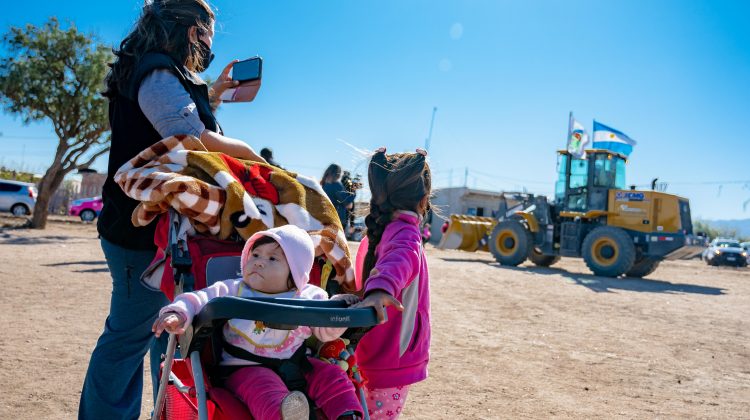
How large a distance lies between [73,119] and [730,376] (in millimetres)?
19593

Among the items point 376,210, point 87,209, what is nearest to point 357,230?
point 376,210

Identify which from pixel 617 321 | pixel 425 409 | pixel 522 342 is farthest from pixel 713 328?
pixel 425 409

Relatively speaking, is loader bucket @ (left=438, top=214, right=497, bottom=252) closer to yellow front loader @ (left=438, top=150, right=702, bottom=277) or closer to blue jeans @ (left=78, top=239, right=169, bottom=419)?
yellow front loader @ (left=438, top=150, right=702, bottom=277)

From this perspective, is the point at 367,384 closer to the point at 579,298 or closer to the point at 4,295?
the point at 4,295

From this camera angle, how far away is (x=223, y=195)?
227 centimetres

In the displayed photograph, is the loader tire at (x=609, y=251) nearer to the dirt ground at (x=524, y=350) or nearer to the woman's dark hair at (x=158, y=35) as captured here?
the dirt ground at (x=524, y=350)

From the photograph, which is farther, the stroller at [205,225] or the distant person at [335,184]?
the distant person at [335,184]

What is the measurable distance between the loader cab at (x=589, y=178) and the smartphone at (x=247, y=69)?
1326cm

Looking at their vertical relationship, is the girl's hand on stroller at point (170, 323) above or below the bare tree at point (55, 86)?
below

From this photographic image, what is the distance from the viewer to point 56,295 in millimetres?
7051

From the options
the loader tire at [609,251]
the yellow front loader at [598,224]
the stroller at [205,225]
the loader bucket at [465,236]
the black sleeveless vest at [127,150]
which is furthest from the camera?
the loader bucket at [465,236]

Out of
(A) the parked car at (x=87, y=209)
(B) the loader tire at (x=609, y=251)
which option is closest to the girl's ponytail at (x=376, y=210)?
(B) the loader tire at (x=609, y=251)

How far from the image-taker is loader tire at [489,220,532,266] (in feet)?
51.5

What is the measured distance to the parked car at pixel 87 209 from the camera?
2702cm
